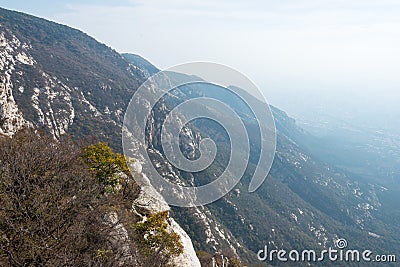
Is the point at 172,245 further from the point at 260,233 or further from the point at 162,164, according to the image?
the point at 260,233

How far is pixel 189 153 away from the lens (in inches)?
3041

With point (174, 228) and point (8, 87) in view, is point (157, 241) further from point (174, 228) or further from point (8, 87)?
point (8, 87)

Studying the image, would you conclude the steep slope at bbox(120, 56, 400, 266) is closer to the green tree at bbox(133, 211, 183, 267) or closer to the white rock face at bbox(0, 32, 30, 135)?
the white rock face at bbox(0, 32, 30, 135)

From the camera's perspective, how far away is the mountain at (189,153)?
60688 mm

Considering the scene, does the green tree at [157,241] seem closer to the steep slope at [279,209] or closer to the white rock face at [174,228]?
the white rock face at [174,228]

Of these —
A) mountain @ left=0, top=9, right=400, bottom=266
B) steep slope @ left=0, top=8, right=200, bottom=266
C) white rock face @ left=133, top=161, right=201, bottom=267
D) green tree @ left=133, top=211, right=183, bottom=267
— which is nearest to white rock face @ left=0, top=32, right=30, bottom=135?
steep slope @ left=0, top=8, right=200, bottom=266

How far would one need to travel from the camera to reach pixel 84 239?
11.9m

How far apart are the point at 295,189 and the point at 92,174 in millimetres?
153434

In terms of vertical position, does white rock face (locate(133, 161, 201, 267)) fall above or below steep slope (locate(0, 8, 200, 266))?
below

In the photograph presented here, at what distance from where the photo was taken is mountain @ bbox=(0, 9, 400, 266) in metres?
60.7

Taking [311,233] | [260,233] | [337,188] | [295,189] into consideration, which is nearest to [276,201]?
[311,233]

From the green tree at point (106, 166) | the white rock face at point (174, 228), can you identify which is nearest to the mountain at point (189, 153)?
the white rock face at point (174, 228)

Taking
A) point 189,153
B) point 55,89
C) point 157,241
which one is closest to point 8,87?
point 55,89

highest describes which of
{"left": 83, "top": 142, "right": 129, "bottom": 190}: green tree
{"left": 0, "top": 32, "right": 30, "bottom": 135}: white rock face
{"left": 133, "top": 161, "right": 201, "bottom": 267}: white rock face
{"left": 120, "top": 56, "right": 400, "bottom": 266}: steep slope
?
{"left": 0, "top": 32, "right": 30, "bottom": 135}: white rock face
